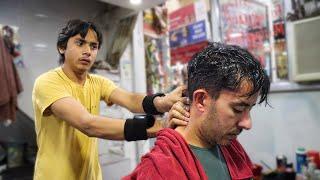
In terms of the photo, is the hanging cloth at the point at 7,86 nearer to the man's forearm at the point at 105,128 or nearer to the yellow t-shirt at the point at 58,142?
the yellow t-shirt at the point at 58,142

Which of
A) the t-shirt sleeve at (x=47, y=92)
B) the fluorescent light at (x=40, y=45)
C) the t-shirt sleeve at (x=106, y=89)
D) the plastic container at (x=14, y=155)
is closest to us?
the t-shirt sleeve at (x=47, y=92)

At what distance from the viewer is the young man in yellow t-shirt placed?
Result: 4.32ft

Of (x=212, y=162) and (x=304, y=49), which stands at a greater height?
(x=304, y=49)

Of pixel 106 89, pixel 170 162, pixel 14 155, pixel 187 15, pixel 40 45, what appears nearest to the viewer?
pixel 170 162

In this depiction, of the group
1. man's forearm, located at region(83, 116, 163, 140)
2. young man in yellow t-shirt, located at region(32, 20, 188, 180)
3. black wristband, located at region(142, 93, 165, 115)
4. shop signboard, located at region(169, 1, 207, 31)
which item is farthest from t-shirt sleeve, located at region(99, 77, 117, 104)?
shop signboard, located at region(169, 1, 207, 31)

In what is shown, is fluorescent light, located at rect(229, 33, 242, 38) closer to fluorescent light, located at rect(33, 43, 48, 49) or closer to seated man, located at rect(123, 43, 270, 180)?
fluorescent light, located at rect(33, 43, 48, 49)

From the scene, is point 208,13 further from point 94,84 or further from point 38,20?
point 94,84

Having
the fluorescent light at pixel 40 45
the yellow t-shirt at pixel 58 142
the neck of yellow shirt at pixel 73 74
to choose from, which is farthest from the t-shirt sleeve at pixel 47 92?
the fluorescent light at pixel 40 45

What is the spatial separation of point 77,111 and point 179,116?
0.53 meters

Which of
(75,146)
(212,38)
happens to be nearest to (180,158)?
(75,146)

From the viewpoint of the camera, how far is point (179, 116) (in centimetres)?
108

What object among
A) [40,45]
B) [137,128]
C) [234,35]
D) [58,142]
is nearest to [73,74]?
[58,142]

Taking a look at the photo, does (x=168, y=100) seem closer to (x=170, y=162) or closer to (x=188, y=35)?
(x=170, y=162)

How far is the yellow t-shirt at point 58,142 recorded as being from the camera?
4.86 ft
